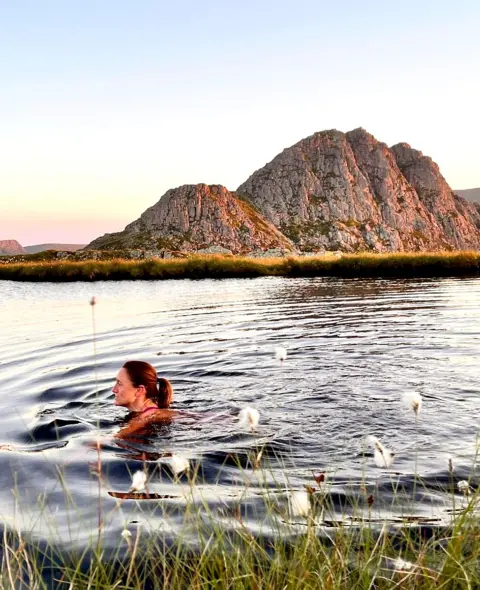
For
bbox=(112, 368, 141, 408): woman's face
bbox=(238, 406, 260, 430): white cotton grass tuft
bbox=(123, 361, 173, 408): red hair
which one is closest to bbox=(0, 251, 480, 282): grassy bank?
bbox=(123, 361, 173, 408): red hair

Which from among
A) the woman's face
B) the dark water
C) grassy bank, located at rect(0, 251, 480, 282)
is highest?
grassy bank, located at rect(0, 251, 480, 282)

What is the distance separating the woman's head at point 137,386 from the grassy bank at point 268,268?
3628 cm

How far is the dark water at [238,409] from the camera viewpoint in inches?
205

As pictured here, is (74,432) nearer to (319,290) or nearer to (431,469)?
(431,469)

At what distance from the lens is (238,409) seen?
31.0ft

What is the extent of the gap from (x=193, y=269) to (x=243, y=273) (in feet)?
13.7

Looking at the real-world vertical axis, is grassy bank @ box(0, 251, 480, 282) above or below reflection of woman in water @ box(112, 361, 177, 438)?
above

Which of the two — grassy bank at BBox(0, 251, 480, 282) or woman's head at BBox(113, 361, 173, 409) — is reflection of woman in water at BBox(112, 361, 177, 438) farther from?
grassy bank at BBox(0, 251, 480, 282)

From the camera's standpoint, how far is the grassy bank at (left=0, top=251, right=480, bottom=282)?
4459 centimetres

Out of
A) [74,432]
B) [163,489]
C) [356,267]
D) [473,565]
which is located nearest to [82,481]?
[163,489]

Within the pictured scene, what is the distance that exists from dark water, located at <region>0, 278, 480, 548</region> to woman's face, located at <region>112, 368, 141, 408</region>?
22.3 inches

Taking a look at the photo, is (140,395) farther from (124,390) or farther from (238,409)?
(238,409)

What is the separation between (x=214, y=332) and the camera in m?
17.9

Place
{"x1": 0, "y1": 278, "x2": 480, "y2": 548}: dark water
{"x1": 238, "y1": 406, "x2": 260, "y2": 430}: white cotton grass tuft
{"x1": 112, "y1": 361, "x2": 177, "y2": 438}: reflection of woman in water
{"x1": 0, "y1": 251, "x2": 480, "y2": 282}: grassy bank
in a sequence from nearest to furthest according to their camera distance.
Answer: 1. {"x1": 238, "y1": 406, "x2": 260, "y2": 430}: white cotton grass tuft
2. {"x1": 0, "y1": 278, "x2": 480, "y2": 548}: dark water
3. {"x1": 112, "y1": 361, "x2": 177, "y2": 438}: reflection of woman in water
4. {"x1": 0, "y1": 251, "x2": 480, "y2": 282}: grassy bank
